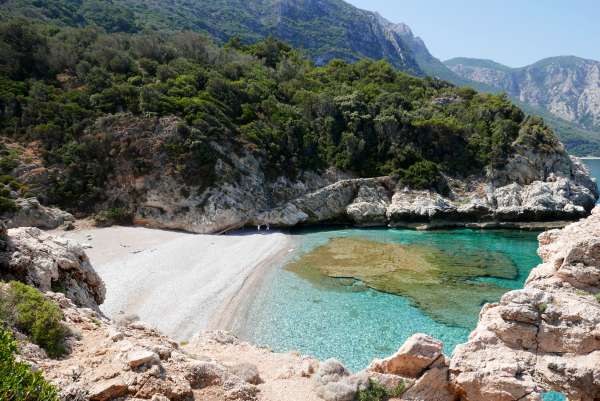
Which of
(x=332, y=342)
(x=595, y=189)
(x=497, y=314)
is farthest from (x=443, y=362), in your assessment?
(x=595, y=189)

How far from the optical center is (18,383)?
429cm

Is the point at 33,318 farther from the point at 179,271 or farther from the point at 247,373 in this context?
the point at 179,271

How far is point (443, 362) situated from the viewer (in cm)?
907

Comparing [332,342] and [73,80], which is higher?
[73,80]

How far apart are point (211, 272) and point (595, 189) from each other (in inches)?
1906

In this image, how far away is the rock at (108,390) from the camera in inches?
237

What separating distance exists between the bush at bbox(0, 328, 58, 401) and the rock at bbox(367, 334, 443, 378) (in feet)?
23.6

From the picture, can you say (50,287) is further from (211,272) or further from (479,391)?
(211,272)

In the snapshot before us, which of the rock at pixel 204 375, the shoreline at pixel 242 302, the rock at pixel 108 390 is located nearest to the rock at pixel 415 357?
the rock at pixel 204 375

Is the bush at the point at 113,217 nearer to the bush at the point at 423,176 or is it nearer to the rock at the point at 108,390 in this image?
the rock at the point at 108,390

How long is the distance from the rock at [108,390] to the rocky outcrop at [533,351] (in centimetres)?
719

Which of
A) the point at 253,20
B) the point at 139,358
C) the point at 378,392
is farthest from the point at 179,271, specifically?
the point at 253,20

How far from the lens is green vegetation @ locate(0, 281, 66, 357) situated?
7.37 metres

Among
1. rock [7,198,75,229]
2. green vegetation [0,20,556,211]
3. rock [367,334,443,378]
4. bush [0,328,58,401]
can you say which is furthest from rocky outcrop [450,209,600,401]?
rock [7,198,75,229]
